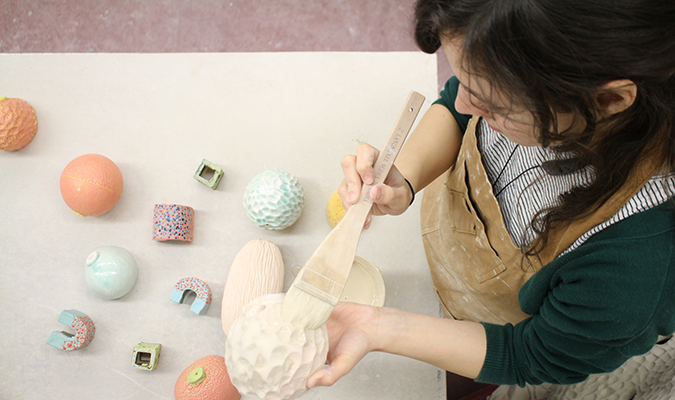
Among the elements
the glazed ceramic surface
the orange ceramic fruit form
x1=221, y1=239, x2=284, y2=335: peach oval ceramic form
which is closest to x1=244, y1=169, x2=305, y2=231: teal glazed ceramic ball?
x1=221, y1=239, x2=284, y2=335: peach oval ceramic form

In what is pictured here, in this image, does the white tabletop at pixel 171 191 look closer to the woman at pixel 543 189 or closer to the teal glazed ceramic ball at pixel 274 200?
the teal glazed ceramic ball at pixel 274 200

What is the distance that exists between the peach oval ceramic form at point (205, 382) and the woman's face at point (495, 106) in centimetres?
69

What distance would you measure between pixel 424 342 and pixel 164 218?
60 cm

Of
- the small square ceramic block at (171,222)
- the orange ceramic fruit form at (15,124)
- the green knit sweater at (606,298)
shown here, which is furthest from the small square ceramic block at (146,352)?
the green knit sweater at (606,298)

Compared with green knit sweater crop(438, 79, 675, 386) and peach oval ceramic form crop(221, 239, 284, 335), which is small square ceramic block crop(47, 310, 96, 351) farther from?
green knit sweater crop(438, 79, 675, 386)

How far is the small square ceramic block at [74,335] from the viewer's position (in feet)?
2.75

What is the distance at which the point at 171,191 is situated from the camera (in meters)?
0.96

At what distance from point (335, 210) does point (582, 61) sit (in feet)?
Result: 1.91

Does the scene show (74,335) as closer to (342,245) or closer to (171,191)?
(171,191)

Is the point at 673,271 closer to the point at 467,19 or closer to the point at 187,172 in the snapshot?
the point at 467,19

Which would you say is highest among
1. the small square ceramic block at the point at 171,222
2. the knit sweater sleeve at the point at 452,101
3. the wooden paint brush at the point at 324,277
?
the knit sweater sleeve at the point at 452,101

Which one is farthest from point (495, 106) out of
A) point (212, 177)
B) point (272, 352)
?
point (212, 177)

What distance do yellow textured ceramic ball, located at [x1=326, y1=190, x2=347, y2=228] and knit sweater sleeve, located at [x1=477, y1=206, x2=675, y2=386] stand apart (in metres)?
0.41

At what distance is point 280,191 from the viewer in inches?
33.5
